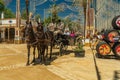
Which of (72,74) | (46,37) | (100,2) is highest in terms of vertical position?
(100,2)

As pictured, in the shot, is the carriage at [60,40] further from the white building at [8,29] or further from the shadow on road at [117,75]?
the white building at [8,29]

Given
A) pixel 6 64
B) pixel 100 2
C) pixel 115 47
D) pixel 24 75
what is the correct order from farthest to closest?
pixel 100 2 → pixel 115 47 → pixel 6 64 → pixel 24 75

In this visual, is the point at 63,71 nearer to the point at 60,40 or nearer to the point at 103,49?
the point at 103,49

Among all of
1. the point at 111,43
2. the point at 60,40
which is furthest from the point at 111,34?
the point at 60,40

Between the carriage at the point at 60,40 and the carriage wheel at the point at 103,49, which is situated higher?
the carriage at the point at 60,40

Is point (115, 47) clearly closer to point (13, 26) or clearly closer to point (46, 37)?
point (46, 37)

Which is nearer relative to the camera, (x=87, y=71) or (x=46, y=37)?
(x=87, y=71)

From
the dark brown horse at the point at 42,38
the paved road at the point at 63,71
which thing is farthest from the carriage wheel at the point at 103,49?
the dark brown horse at the point at 42,38

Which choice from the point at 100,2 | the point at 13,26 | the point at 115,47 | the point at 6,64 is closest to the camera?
the point at 6,64

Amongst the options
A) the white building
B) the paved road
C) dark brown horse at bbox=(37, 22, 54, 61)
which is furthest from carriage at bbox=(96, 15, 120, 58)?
the white building

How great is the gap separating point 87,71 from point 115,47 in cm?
569

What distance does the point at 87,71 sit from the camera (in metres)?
14.1

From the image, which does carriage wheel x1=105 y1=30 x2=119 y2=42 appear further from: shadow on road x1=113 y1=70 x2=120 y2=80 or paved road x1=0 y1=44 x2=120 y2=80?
shadow on road x1=113 y1=70 x2=120 y2=80

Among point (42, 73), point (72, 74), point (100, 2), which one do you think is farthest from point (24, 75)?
point (100, 2)
